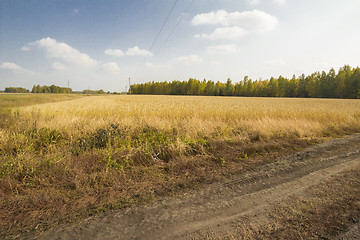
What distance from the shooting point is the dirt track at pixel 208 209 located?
1955mm

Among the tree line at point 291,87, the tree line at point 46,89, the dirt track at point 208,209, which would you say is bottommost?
the dirt track at point 208,209

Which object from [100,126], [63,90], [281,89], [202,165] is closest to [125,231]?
[202,165]

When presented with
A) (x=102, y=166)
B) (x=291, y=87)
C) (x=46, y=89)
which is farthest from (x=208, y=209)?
(x=46, y=89)

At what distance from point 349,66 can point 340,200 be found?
305 ft

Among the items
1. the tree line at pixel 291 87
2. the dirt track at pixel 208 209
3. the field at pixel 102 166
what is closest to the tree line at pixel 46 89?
the tree line at pixel 291 87

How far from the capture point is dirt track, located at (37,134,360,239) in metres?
1.96

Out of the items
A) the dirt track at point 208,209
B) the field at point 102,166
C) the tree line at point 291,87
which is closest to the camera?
the dirt track at point 208,209

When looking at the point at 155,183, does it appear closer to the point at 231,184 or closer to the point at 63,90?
the point at 231,184

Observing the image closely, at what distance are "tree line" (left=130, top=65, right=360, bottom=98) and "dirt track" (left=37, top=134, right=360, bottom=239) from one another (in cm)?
7374

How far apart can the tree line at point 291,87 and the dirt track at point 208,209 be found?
73743 mm

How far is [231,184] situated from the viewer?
10.1 feet

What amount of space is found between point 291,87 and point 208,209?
84807 mm

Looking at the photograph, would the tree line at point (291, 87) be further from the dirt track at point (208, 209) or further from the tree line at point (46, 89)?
the tree line at point (46, 89)

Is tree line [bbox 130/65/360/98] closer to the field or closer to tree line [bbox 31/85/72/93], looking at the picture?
the field
